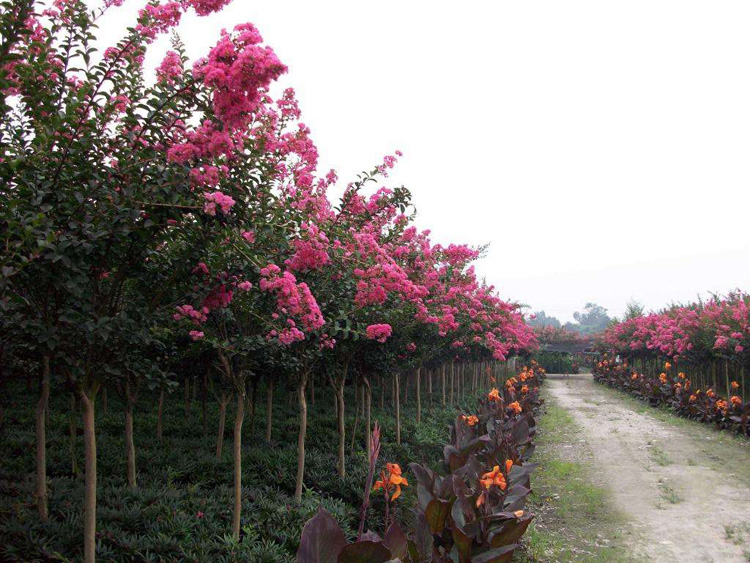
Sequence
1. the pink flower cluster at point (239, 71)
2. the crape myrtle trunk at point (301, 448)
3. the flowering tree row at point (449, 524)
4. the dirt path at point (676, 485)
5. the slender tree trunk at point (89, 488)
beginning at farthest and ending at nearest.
A: the crape myrtle trunk at point (301, 448) < the dirt path at point (676, 485) < the slender tree trunk at point (89, 488) < the pink flower cluster at point (239, 71) < the flowering tree row at point (449, 524)

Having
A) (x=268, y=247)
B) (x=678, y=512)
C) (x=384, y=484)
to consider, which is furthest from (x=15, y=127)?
(x=678, y=512)

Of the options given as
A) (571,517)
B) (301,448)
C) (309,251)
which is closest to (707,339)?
(571,517)

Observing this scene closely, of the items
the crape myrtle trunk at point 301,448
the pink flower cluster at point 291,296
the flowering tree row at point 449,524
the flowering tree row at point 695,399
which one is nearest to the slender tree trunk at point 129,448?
the crape myrtle trunk at point 301,448

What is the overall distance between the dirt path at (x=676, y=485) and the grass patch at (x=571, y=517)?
204mm

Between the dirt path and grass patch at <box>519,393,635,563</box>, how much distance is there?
20cm

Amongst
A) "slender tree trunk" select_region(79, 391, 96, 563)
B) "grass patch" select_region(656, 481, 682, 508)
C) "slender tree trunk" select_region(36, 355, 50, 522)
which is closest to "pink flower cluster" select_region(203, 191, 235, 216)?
"slender tree trunk" select_region(79, 391, 96, 563)

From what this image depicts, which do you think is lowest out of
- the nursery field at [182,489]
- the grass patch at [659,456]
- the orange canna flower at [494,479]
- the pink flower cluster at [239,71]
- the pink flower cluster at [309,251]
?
the grass patch at [659,456]

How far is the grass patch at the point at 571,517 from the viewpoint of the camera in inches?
199

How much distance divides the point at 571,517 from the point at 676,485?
2367mm

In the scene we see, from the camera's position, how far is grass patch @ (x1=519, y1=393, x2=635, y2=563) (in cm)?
506

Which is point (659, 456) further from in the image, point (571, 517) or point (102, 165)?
point (102, 165)

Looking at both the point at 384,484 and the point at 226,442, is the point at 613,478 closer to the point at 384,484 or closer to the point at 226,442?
the point at 226,442

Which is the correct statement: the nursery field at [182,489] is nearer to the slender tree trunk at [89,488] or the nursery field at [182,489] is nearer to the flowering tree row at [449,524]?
the slender tree trunk at [89,488]

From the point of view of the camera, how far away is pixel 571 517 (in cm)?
616
